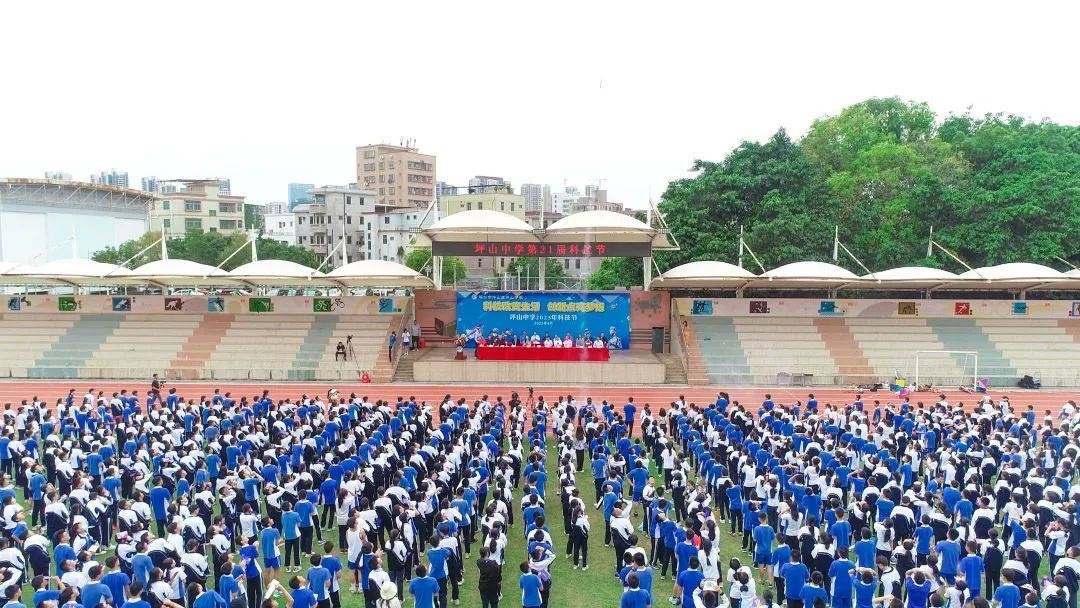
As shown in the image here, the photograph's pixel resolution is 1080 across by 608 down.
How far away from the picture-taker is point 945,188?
1197 inches

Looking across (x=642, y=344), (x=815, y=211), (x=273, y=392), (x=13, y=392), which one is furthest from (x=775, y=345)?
(x=13, y=392)

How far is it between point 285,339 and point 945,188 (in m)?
26.6

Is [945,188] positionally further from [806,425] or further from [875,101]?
[806,425]

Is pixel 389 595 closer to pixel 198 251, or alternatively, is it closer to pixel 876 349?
pixel 876 349

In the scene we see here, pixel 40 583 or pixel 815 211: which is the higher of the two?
pixel 815 211

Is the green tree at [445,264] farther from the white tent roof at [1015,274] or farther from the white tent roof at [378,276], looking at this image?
the white tent roof at [1015,274]

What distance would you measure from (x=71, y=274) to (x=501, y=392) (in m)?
15.8

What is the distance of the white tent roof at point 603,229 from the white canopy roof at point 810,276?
406 centimetres

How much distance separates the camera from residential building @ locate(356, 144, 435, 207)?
87688 millimetres

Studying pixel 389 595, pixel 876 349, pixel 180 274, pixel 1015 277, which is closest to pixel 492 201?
pixel 180 274

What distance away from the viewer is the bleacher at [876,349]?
2459cm

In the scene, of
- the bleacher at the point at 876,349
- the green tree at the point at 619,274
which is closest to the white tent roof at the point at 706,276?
the bleacher at the point at 876,349

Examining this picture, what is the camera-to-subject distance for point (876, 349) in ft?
85.4

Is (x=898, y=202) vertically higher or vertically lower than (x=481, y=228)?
higher
